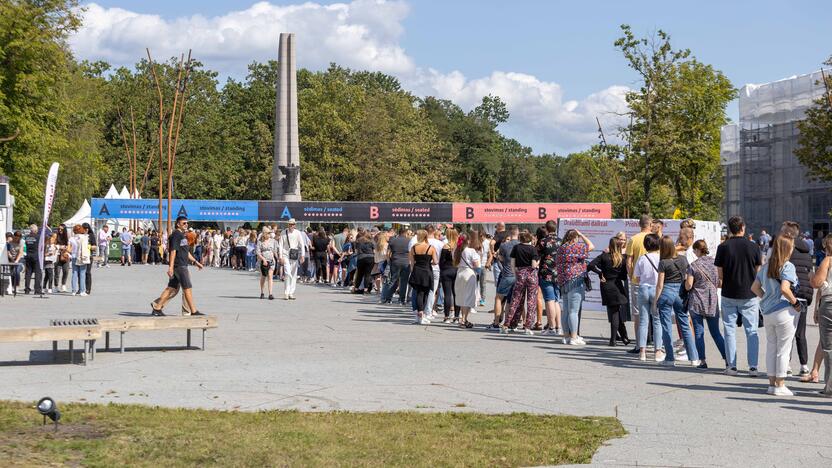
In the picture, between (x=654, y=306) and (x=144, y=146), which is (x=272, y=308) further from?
(x=144, y=146)

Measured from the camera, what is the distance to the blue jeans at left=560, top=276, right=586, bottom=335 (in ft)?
51.5

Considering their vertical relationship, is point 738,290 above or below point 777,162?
below

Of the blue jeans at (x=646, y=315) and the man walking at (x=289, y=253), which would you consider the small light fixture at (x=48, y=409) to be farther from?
the man walking at (x=289, y=253)

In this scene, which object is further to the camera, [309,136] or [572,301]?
[309,136]

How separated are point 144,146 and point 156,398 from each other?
70.4 m

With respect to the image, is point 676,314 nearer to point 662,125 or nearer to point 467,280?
point 467,280

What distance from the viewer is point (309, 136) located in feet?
259

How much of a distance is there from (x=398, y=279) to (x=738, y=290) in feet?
38.5

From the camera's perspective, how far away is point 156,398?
1018cm

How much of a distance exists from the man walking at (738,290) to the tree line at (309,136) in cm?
2534

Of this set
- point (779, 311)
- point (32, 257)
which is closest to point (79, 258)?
point (32, 257)

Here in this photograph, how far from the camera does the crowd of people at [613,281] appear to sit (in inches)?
445

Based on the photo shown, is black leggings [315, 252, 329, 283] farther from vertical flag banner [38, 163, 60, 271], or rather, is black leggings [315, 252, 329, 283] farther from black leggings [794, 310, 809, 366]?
black leggings [794, 310, 809, 366]

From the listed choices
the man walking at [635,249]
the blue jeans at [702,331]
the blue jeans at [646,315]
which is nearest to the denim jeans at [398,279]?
the man walking at [635,249]
